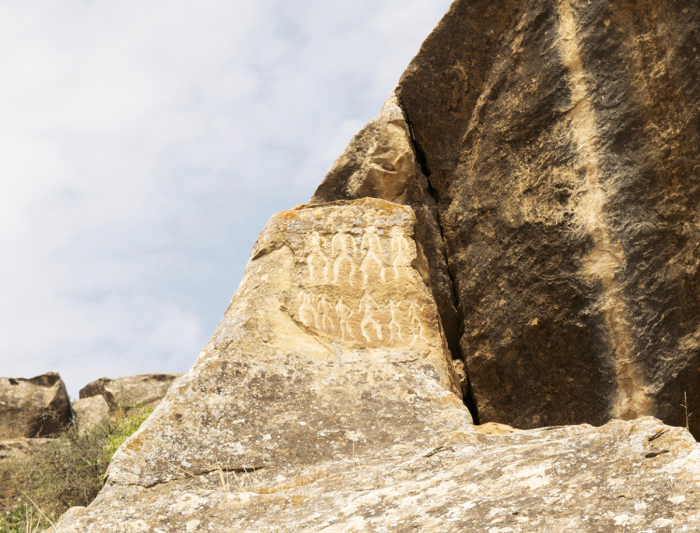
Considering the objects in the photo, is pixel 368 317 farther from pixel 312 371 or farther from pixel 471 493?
pixel 471 493

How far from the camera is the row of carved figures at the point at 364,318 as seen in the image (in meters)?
5.31

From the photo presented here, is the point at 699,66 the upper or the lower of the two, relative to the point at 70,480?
upper

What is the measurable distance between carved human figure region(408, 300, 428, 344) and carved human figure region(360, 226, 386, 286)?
13.6 inches

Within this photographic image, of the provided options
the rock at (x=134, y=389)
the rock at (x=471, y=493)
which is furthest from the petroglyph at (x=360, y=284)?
the rock at (x=134, y=389)

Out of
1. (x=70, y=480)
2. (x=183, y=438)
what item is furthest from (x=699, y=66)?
(x=70, y=480)

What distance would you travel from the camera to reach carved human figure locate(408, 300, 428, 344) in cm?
540

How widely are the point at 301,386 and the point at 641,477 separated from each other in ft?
8.76

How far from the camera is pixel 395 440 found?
4141 millimetres

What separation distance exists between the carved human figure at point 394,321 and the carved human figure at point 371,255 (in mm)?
245

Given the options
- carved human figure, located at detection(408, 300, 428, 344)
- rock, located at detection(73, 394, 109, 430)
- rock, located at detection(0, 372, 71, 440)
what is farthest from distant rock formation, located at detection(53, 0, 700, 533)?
rock, located at detection(0, 372, 71, 440)

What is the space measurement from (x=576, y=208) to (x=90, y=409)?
52.4ft

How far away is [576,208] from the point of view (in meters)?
5.57

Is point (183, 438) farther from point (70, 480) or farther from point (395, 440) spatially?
point (70, 480)

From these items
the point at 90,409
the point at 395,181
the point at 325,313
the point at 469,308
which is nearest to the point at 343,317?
the point at 325,313
